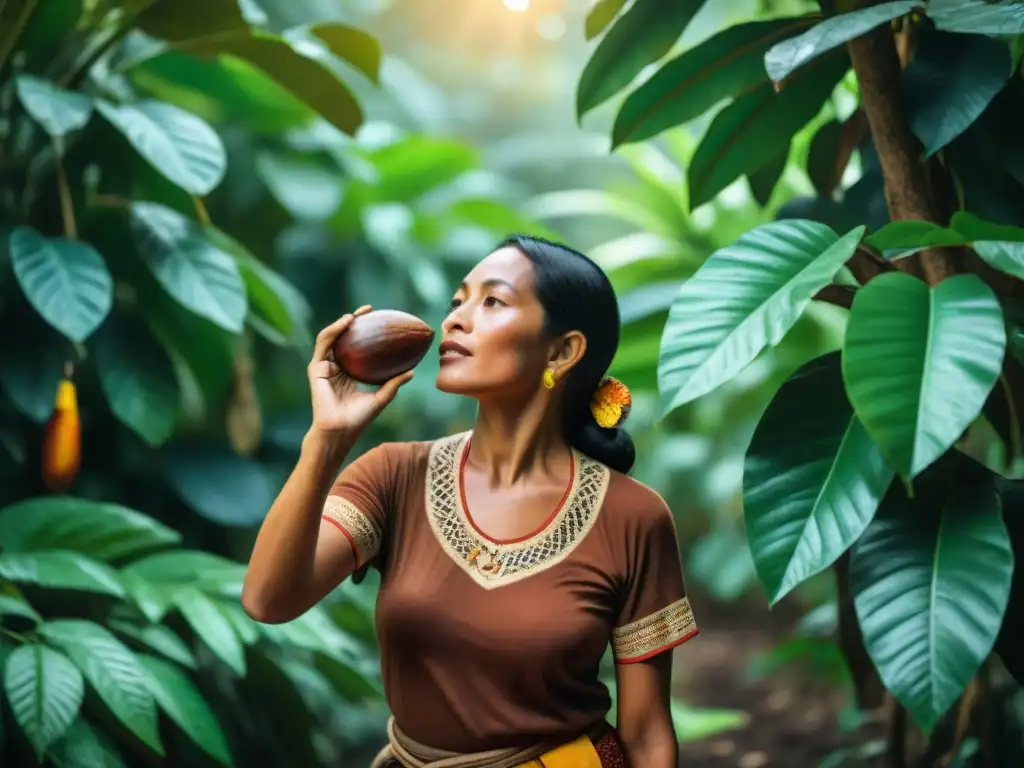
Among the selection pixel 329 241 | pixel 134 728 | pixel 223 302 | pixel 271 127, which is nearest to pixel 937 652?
pixel 134 728

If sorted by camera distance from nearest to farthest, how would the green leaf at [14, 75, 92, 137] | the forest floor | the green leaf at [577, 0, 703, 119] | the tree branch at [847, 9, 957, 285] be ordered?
the tree branch at [847, 9, 957, 285]
the green leaf at [577, 0, 703, 119]
the green leaf at [14, 75, 92, 137]
the forest floor

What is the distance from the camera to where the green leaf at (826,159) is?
1713 mm

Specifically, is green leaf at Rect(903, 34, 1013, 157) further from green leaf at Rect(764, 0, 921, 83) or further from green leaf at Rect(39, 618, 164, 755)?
green leaf at Rect(39, 618, 164, 755)

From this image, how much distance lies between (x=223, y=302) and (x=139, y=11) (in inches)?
19.2

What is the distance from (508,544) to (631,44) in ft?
2.50

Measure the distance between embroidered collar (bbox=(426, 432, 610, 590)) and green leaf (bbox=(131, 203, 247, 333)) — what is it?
671mm

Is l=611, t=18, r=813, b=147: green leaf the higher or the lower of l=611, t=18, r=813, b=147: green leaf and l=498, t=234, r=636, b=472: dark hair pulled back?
the higher

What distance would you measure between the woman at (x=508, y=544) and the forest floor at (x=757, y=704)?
1.02 m

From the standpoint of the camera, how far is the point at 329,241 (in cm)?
278

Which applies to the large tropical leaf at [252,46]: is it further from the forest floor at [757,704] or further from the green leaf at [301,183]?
the forest floor at [757,704]

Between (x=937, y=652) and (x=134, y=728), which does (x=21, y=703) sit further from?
(x=937, y=652)

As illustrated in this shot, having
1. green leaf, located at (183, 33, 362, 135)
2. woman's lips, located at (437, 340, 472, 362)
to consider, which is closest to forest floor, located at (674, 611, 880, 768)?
woman's lips, located at (437, 340, 472, 362)

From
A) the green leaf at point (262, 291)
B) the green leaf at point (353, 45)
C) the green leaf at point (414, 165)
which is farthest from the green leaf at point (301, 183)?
the green leaf at point (353, 45)

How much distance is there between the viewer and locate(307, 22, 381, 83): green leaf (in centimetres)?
185
